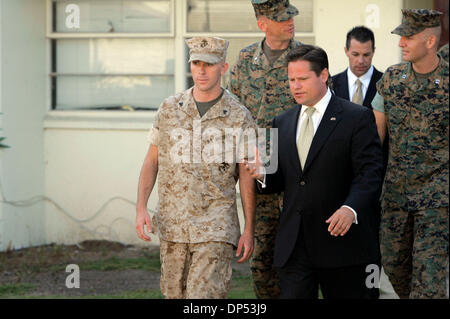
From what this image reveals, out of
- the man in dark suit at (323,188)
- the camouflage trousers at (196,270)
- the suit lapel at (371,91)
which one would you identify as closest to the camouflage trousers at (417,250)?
the man in dark suit at (323,188)

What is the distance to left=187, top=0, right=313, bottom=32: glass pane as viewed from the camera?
31.4 ft

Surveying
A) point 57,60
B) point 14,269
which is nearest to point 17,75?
point 57,60

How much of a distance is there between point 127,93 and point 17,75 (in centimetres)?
133

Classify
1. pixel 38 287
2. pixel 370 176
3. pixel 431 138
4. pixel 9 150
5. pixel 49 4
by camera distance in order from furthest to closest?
1. pixel 49 4
2. pixel 9 150
3. pixel 38 287
4. pixel 431 138
5. pixel 370 176

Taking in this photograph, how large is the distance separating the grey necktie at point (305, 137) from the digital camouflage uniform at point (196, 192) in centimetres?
41

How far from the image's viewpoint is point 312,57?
5215 millimetres

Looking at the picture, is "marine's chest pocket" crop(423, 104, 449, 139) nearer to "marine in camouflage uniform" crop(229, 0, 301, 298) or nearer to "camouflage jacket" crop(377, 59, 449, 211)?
"camouflage jacket" crop(377, 59, 449, 211)

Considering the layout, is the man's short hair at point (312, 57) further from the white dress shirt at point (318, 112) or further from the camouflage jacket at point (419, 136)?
the camouflage jacket at point (419, 136)

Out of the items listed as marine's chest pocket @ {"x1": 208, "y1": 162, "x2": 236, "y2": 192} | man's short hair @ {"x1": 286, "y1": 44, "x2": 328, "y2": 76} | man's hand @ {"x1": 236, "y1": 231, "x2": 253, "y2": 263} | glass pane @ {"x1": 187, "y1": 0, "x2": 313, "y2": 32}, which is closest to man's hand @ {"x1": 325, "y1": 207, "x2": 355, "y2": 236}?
man's hand @ {"x1": 236, "y1": 231, "x2": 253, "y2": 263}

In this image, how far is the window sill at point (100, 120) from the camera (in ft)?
32.4

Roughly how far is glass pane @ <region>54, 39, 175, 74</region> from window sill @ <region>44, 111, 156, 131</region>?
53 centimetres

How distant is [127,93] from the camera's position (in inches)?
399

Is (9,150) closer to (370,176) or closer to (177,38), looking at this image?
(177,38)

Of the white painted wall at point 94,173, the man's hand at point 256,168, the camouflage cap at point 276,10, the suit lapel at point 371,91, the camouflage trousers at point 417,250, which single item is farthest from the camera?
the white painted wall at point 94,173
